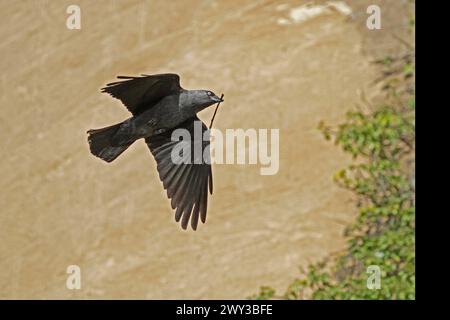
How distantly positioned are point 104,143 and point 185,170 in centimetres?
69

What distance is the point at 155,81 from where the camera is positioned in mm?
5098

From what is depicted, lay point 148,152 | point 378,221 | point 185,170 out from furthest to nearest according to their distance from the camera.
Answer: point 148,152, point 378,221, point 185,170

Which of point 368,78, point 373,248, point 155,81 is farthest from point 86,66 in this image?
point 155,81

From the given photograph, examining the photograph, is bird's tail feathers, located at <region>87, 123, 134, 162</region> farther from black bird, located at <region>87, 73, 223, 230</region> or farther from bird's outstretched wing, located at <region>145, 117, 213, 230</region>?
bird's outstretched wing, located at <region>145, 117, 213, 230</region>

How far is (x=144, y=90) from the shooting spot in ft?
16.9

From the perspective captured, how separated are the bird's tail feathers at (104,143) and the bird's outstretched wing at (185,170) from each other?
0.43m

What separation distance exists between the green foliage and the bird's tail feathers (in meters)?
3.76

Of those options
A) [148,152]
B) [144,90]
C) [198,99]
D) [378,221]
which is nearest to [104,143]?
[144,90]

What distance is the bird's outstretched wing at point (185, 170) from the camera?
575 centimetres

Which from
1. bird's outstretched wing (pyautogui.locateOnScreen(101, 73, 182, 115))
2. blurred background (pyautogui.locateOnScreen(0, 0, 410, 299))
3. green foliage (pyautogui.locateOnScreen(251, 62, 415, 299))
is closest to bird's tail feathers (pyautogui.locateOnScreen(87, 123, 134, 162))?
bird's outstretched wing (pyautogui.locateOnScreen(101, 73, 182, 115))

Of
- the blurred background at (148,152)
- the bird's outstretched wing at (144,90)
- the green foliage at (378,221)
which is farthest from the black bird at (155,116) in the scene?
the blurred background at (148,152)

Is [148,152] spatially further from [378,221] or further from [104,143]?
[104,143]

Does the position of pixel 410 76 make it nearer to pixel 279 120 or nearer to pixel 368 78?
pixel 368 78

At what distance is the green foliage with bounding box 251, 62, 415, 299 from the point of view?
8789mm
